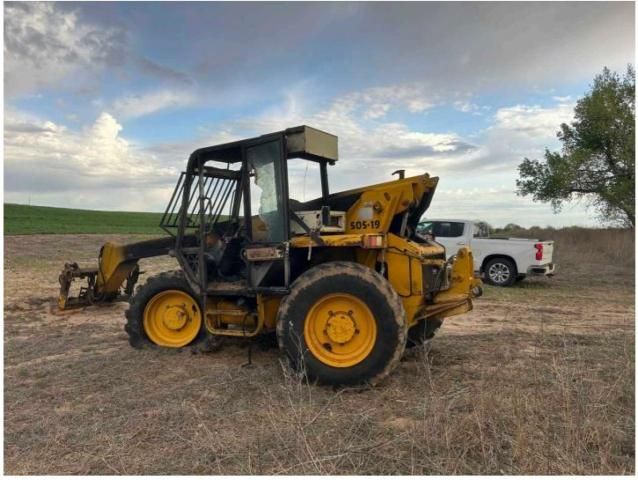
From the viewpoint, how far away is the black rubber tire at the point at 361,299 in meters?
5.00

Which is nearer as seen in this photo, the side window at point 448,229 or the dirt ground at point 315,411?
the dirt ground at point 315,411

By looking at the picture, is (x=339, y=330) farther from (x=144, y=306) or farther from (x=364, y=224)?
(x=144, y=306)

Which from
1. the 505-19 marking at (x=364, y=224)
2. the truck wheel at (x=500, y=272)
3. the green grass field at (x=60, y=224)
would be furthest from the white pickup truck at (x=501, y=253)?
the green grass field at (x=60, y=224)

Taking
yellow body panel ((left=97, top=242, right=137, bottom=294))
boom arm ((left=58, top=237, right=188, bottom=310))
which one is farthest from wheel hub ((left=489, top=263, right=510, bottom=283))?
yellow body panel ((left=97, top=242, right=137, bottom=294))

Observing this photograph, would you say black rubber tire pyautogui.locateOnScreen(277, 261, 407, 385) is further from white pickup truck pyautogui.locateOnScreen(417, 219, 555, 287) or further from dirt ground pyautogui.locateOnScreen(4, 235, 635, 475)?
white pickup truck pyautogui.locateOnScreen(417, 219, 555, 287)

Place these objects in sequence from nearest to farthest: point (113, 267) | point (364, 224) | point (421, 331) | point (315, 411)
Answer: point (315, 411) → point (364, 224) → point (421, 331) → point (113, 267)

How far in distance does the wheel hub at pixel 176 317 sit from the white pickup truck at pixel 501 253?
337 inches

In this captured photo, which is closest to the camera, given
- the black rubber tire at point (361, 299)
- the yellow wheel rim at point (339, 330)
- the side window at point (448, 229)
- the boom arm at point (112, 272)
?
the black rubber tire at point (361, 299)

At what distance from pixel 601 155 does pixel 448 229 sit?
1356cm

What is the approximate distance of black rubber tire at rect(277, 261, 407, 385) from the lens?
5000 mm

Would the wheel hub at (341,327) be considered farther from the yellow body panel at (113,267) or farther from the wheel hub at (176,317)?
the yellow body panel at (113,267)

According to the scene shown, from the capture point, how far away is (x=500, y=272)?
48.2 ft

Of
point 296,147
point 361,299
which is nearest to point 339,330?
point 361,299

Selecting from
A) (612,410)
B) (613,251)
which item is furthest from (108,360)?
(613,251)
